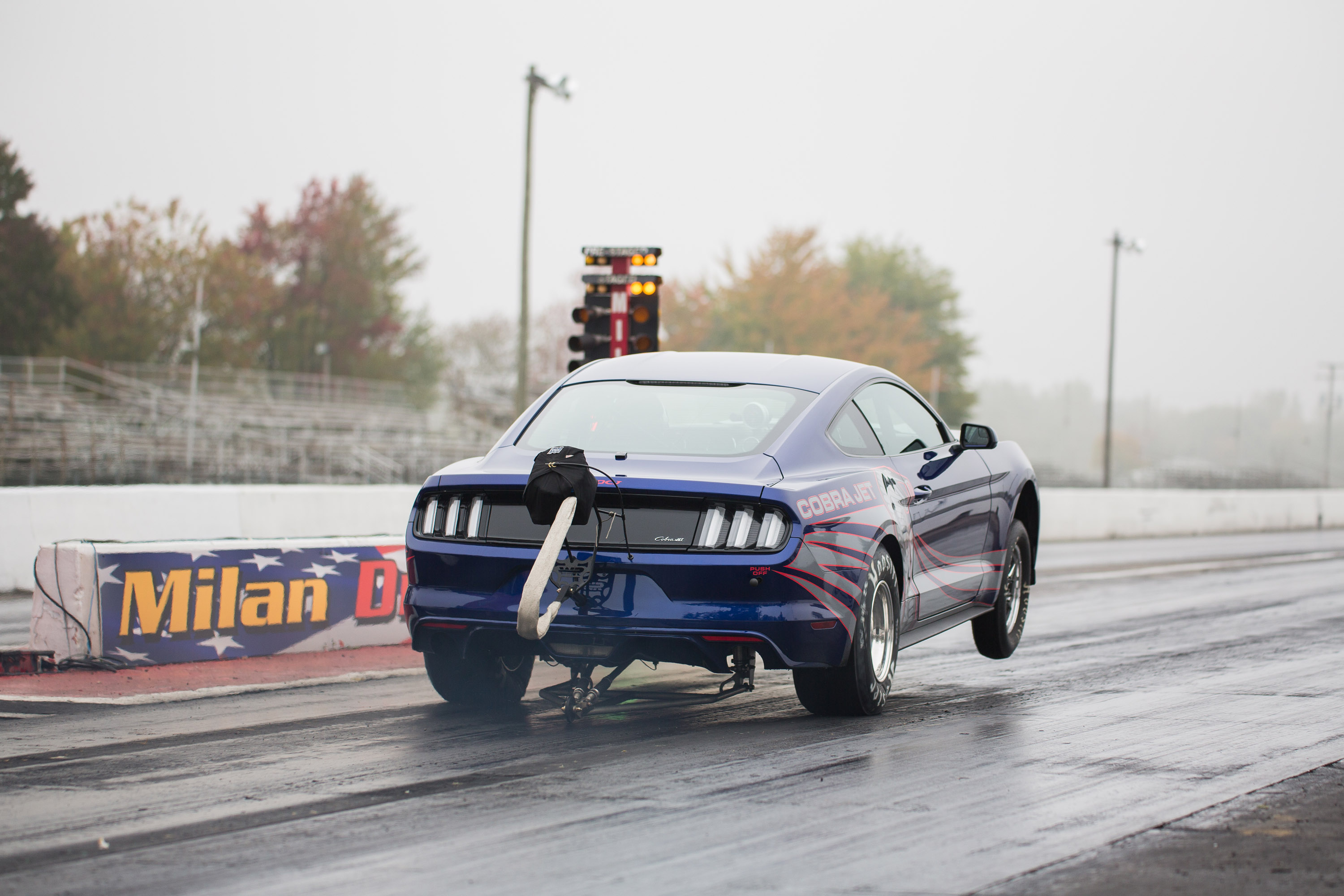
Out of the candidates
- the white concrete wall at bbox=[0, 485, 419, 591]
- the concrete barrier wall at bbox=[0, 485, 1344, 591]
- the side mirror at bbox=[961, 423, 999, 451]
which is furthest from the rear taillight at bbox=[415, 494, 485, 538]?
the white concrete wall at bbox=[0, 485, 419, 591]

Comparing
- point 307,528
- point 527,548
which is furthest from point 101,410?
point 527,548

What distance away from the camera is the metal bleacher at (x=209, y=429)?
37.0 metres

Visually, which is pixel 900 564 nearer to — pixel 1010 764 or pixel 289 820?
pixel 1010 764

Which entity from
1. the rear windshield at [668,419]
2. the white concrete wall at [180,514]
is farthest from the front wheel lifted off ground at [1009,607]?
the white concrete wall at [180,514]

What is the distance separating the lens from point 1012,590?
8.98 meters

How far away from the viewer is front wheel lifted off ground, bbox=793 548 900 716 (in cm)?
642

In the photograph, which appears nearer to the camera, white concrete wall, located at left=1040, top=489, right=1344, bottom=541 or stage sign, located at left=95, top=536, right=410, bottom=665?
stage sign, located at left=95, top=536, right=410, bottom=665

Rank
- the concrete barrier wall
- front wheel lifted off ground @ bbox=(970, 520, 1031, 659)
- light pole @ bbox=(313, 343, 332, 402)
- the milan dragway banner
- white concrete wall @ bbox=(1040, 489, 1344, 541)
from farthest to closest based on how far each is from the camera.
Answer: light pole @ bbox=(313, 343, 332, 402) < white concrete wall @ bbox=(1040, 489, 1344, 541) < the concrete barrier wall < front wheel lifted off ground @ bbox=(970, 520, 1031, 659) < the milan dragway banner

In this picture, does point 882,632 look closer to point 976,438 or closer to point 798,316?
point 976,438

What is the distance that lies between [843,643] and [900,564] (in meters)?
0.85

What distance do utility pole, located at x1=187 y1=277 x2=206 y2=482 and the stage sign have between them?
28981mm

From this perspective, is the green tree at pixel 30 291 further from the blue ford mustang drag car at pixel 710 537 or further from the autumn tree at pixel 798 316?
the blue ford mustang drag car at pixel 710 537

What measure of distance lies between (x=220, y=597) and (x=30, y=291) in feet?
192

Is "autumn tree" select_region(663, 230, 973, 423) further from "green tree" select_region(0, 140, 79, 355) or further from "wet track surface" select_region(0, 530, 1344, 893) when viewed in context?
"wet track surface" select_region(0, 530, 1344, 893)
